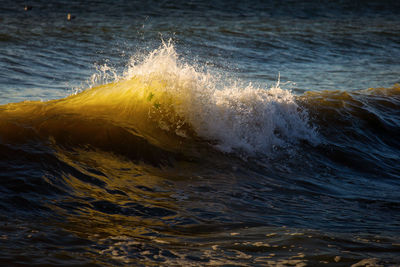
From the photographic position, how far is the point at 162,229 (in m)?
4.01

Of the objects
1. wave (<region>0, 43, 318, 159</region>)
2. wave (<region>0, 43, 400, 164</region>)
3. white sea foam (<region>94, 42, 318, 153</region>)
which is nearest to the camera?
wave (<region>0, 43, 400, 164</region>)

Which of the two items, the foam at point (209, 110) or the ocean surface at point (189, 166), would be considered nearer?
the ocean surface at point (189, 166)

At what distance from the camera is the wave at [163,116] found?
621 centimetres

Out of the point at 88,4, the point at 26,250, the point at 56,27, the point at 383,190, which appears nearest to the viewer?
the point at 26,250

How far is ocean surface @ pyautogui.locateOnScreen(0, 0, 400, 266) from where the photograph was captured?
3.66m

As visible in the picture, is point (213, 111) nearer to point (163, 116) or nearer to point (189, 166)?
point (163, 116)

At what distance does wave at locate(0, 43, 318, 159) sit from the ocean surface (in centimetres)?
2

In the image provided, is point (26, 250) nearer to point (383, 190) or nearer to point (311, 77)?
point (383, 190)

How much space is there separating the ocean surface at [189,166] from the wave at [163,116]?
0.7 inches

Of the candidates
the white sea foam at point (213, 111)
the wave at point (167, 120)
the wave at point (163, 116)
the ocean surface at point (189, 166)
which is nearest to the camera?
the ocean surface at point (189, 166)

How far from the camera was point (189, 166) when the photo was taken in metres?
5.85

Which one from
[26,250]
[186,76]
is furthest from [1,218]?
[186,76]

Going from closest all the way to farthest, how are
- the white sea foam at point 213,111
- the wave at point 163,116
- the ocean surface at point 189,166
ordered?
the ocean surface at point 189,166
the wave at point 163,116
the white sea foam at point 213,111

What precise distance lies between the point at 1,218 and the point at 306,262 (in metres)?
2.23
